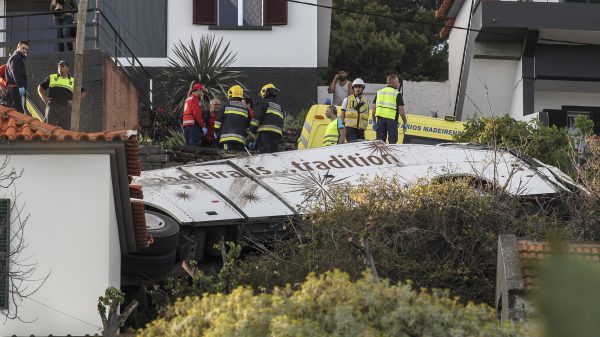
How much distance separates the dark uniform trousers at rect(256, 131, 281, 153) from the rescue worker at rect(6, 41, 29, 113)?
3.79 m

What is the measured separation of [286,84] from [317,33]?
224 centimetres

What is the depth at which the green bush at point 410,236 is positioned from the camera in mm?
13625

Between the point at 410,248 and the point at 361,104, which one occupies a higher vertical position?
the point at 361,104

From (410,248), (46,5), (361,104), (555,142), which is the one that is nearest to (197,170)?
Answer: (410,248)

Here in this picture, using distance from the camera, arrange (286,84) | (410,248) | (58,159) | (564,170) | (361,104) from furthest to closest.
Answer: (286,84) < (361,104) < (564,170) < (410,248) < (58,159)

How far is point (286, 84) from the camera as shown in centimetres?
2697

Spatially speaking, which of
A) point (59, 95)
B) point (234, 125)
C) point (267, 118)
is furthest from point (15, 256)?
point (267, 118)

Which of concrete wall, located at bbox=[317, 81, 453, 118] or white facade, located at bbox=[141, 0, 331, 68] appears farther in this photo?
concrete wall, located at bbox=[317, 81, 453, 118]

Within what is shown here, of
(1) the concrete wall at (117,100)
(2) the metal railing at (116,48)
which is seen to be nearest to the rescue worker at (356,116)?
(1) the concrete wall at (117,100)

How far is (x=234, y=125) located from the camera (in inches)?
766

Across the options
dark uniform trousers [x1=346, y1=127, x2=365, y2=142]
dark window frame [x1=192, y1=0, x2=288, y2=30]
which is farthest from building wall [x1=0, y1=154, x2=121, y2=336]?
dark window frame [x1=192, y1=0, x2=288, y2=30]

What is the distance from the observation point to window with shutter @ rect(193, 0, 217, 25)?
1065 inches

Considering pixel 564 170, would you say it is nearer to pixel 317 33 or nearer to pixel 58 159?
pixel 58 159

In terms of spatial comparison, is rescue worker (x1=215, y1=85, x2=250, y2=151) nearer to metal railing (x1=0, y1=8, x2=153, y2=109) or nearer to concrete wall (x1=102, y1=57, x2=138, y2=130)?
concrete wall (x1=102, y1=57, x2=138, y2=130)
